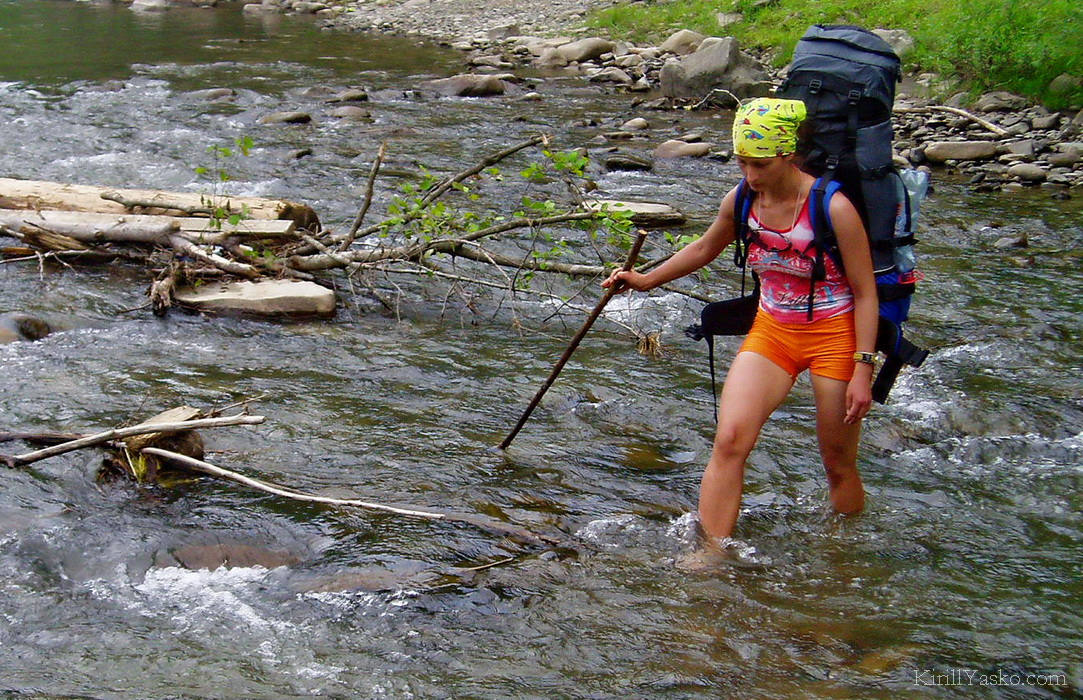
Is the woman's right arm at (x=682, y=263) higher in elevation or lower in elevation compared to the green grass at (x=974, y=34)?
lower

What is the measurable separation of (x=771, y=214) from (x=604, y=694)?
86.1 inches

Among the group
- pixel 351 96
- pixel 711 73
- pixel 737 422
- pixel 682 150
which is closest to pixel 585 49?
pixel 711 73

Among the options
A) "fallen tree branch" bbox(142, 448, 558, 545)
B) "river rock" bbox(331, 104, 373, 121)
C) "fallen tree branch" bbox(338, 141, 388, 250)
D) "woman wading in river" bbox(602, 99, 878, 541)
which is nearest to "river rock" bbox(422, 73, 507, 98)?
"river rock" bbox(331, 104, 373, 121)

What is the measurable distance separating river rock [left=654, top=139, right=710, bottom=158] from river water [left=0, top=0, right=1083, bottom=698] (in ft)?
18.1

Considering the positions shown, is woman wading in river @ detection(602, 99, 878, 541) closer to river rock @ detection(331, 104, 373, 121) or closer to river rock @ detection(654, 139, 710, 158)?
river rock @ detection(654, 139, 710, 158)

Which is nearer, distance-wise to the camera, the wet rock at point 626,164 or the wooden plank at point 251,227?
the wooden plank at point 251,227

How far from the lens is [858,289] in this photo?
4574mm

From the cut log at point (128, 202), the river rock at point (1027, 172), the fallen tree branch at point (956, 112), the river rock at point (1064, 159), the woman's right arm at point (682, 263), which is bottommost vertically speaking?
the cut log at point (128, 202)

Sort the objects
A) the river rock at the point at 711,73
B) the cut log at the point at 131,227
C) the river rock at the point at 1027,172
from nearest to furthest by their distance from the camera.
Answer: the cut log at the point at 131,227
the river rock at the point at 1027,172
the river rock at the point at 711,73

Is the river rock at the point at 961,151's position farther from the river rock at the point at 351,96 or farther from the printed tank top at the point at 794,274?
the printed tank top at the point at 794,274

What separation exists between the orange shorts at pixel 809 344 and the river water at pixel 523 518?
3.37 ft

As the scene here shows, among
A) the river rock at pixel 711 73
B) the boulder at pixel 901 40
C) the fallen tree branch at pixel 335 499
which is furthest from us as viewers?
the river rock at pixel 711 73

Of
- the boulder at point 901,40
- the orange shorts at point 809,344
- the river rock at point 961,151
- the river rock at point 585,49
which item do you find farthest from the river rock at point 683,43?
the orange shorts at point 809,344

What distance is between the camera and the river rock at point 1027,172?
551 inches
